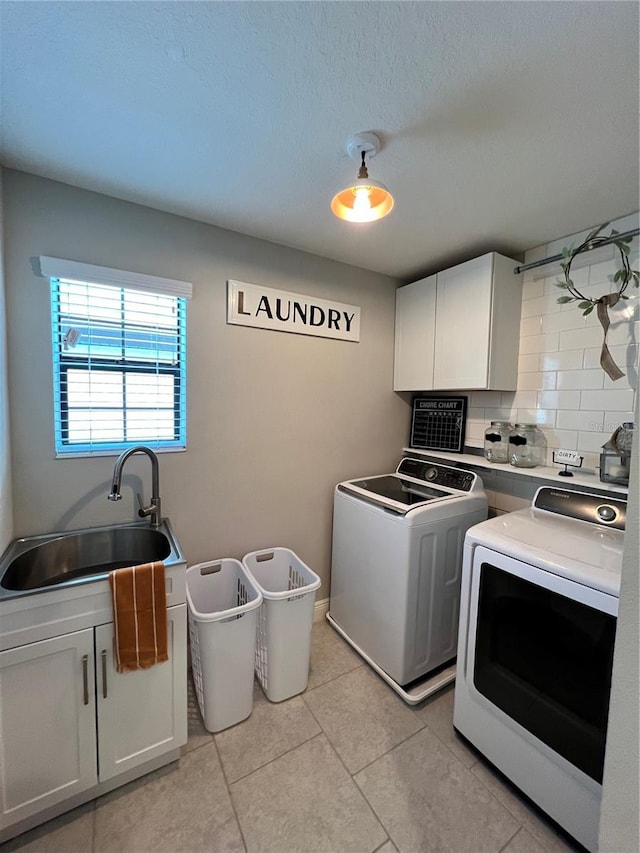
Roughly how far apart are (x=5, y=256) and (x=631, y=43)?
2.18m

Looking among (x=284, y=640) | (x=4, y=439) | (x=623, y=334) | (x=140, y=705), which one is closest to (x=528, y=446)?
(x=623, y=334)

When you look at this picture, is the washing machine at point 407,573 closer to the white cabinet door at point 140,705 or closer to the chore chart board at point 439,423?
the chore chart board at point 439,423

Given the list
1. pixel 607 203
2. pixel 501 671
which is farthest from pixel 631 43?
pixel 501 671

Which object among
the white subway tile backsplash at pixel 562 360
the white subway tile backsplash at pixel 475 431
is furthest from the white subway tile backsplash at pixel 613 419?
the white subway tile backsplash at pixel 475 431

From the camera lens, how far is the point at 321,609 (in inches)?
93.5

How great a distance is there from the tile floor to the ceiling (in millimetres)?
2426

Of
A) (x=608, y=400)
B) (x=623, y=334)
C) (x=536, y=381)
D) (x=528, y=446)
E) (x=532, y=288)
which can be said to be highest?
(x=532, y=288)

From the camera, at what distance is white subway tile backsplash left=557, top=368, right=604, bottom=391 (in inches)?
68.5

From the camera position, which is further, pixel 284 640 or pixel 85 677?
pixel 284 640

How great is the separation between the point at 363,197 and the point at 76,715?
211 cm

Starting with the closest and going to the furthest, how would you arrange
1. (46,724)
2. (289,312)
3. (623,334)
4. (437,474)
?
(46,724) < (623,334) < (289,312) < (437,474)

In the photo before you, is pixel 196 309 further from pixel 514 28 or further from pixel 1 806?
pixel 1 806

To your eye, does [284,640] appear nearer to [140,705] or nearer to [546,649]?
[140,705]

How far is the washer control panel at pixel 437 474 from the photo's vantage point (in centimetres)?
202
